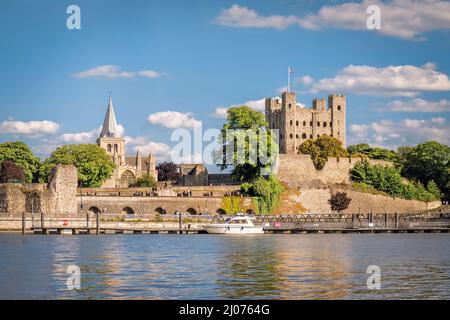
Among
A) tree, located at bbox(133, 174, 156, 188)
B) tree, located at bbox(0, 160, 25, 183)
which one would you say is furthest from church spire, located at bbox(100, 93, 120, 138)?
tree, located at bbox(0, 160, 25, 183)

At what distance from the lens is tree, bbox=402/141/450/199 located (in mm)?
80688

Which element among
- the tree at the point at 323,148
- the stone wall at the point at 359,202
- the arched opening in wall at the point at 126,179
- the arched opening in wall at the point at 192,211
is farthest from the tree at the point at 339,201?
the arched opening in wall at the point at 126,179

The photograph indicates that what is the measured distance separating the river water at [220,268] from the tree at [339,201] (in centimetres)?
2360

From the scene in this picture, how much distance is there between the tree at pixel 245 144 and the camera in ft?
226

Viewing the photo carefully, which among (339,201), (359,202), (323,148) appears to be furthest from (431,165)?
(339,201)

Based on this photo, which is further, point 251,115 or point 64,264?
point 251,115

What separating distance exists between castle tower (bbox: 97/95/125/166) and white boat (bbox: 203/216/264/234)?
63.4 metres

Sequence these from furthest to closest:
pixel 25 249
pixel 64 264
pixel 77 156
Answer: pixel 77 156, pixel 25 249, pixel 64 264

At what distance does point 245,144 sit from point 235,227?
521 inches
